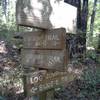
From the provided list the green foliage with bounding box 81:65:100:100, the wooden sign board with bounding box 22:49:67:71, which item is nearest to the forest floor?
the green foliage with bounding box 81:65:100:100

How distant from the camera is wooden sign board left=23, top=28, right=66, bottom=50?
9.75 ft

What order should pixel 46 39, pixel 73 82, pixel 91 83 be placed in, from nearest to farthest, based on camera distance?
1. pixel 46 39
2. pixel 91 83
3. pixel 73 82

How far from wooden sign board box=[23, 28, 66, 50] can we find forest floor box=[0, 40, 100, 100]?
1937 mm

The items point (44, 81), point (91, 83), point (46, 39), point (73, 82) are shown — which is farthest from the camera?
point (73, 82)

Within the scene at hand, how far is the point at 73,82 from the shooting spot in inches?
255

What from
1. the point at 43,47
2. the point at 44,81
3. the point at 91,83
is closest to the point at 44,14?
the point at 43,47

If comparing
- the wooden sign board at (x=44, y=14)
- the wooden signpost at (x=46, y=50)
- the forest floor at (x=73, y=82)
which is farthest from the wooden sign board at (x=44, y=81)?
the forest floor at (x=73, y=82)

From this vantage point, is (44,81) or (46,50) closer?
(44,81)

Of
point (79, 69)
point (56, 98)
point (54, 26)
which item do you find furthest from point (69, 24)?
point (79, 69)

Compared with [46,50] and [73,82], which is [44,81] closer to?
[46,50]

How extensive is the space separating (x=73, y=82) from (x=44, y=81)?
3606 millimetres

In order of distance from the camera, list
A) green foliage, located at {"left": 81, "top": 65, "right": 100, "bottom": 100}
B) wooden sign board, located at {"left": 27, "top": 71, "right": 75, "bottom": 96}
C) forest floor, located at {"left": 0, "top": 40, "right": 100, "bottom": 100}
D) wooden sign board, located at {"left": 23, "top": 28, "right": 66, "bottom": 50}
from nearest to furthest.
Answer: wooden sign board, located at {"left": 27, "top": 71, "right": 75, "bottom": 96} → wooden sign board, located at {"left": 23, "top": 28, "right": 66, "bottom": 50} → forest floor, located at {"left": 0, "top": 40, "right": 100, "bottom": 100} → green foliage, located at {"left": 81, "top": 65, "right": 100, "bottom": 100}

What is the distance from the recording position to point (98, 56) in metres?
9.18

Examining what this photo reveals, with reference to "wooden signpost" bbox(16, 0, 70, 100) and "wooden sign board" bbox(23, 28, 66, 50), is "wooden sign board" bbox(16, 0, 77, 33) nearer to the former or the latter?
"wooden signpost" bbox(16, 0, 70, 100)
